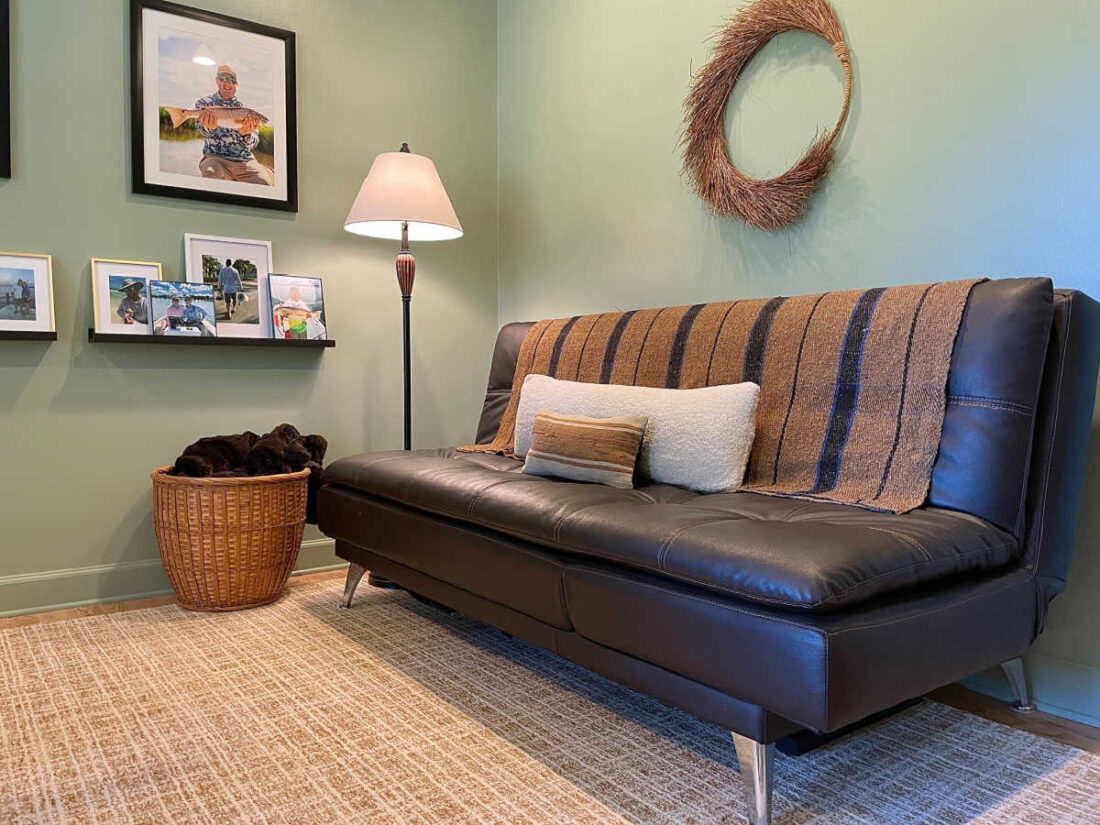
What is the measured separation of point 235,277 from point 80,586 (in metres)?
1.14

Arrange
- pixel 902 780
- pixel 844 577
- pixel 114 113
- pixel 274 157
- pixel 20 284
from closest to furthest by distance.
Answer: pixel 844 577, pixel 902 780, pixel 20 284, pixel 114 113, pixel 274 157

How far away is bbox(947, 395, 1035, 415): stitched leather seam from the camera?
1.55 meters

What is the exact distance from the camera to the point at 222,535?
2414mm

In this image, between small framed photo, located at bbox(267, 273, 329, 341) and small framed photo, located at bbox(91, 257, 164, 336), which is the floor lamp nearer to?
small framed photo, located at bbox(267, 273, 329, 341)

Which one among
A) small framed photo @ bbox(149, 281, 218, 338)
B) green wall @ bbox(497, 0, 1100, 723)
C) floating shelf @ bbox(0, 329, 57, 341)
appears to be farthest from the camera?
small framed photo @ bbox(149, 281, 218, 338)

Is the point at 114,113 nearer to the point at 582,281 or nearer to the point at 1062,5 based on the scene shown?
the point at 582,281

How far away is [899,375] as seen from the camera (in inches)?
67.9

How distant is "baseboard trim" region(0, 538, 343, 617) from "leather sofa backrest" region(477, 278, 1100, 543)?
241 centimetres

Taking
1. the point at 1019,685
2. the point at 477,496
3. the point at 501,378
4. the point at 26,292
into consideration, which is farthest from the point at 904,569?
the point at 26,292

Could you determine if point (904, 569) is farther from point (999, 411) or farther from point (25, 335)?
point (25, 335)

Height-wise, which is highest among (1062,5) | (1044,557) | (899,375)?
(1062,5)

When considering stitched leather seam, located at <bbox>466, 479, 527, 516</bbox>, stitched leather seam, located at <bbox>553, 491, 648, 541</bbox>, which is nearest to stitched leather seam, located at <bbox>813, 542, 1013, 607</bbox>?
stitched leather seam, located at <bbox>553, 491, 648, 541</bbox>

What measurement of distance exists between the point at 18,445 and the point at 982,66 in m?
2.88

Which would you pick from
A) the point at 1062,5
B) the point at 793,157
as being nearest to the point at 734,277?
the point at 793,157
